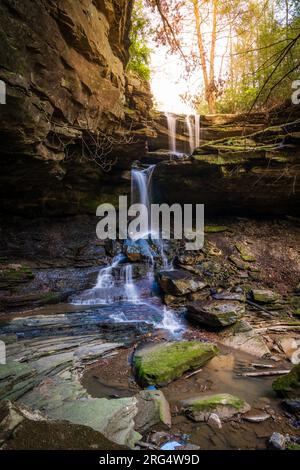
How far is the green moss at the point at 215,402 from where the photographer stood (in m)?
3.15

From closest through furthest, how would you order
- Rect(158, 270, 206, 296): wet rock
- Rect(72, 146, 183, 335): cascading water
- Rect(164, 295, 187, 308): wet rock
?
Rect(72, 146, 183, 335): cascading water, Rect(164, 295, 187, 308): wet rock, Rect(158, 270, 206, 296): wet rock

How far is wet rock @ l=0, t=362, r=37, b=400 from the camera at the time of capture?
321 cm

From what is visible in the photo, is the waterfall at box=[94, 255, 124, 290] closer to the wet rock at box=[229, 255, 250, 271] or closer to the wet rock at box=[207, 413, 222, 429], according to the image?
the wet rock at box=[229, 255, 250, 271]

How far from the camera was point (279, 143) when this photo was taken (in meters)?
9.10

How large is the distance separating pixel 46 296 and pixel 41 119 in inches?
171

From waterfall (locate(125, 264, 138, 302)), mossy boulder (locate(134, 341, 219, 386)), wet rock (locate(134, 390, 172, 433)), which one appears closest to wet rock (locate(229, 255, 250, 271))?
waterfall (locate(125, 264, 138, 302))

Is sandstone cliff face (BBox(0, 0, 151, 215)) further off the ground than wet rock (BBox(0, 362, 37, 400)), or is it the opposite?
sandstone cliff face (BBox(0, 0, 151, 215))

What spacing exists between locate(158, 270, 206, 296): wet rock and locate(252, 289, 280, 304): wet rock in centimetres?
138

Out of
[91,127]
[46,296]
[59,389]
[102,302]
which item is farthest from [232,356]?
[91,127]

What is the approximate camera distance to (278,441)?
8.58ft

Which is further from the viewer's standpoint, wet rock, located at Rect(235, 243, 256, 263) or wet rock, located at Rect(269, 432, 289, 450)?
wet rock, located at Rect(235, 243, 256, 263)

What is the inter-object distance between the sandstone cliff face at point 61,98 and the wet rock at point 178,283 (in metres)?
3.99

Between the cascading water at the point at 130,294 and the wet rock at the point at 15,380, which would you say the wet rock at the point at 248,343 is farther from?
the wet rock at the point at 15,380

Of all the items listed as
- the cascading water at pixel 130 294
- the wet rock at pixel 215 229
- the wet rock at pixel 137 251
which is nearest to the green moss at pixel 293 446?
the cascading water at pixel 130 294
